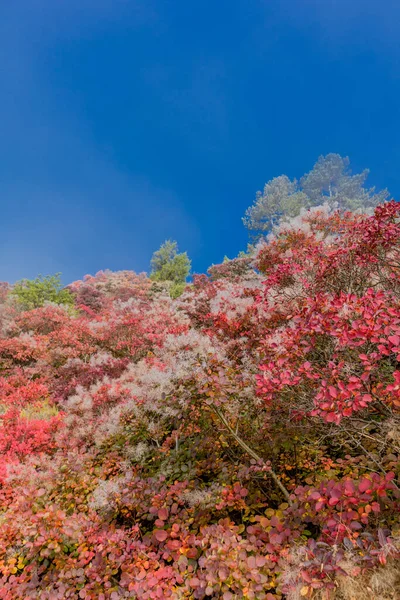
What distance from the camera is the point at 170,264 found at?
26.2m

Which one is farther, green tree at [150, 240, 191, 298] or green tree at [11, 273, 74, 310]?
green tree at [150, 240, 191, 298]

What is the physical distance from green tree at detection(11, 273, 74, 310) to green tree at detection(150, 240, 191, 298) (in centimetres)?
949

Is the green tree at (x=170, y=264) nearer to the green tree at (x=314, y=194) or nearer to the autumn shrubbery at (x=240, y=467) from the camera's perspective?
the green tree at (x=314, y=194)

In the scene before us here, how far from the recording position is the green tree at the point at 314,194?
28.3m

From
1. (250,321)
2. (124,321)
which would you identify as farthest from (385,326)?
(124,321)

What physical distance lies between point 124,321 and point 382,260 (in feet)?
28.4

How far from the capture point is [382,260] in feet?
13.6

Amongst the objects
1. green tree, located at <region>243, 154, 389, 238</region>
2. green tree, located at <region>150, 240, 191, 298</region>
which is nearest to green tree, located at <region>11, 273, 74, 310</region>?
green tree, located at <region>150, 240, 191, 298</region>

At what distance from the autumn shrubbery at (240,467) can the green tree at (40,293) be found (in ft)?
34.1

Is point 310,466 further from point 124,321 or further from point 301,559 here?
point 124,321

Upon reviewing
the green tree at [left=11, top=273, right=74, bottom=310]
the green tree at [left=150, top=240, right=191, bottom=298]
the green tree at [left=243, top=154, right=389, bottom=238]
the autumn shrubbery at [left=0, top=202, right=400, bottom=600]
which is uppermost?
the green tree at [left=243, top=154, right=389, bottom=238]

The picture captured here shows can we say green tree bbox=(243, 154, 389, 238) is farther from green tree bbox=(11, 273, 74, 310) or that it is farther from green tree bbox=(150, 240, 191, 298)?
green tree bbox=(11, 273, 74, 310)

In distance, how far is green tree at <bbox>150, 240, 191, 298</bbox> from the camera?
84.8ft

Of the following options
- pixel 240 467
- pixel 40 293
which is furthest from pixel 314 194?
pixel 240 467
